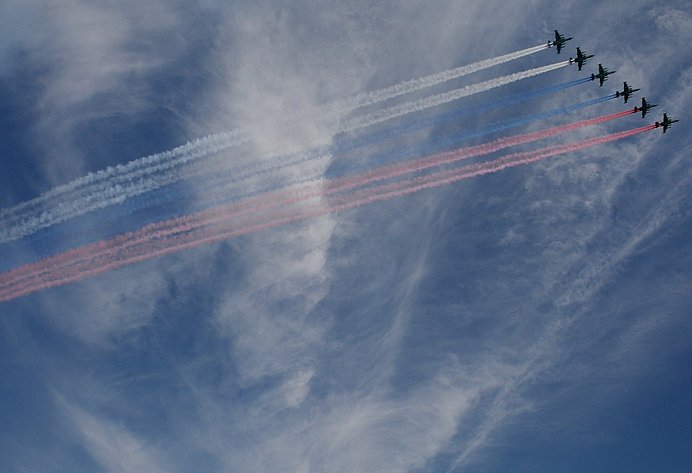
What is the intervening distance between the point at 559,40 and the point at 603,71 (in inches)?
386

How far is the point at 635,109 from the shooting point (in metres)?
99.4

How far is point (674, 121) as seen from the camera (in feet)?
326

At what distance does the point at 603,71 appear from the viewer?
341 ft

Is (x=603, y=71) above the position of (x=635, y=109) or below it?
above

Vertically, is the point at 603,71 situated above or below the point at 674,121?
above

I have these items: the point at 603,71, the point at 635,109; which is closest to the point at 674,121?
the point at 635,109

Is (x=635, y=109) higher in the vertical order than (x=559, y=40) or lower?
lower

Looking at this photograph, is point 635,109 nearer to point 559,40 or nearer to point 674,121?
point 674,121

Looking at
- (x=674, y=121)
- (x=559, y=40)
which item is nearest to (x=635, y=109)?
(x=674, y=121)

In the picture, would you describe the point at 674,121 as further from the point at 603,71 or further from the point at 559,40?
the point at 559,40

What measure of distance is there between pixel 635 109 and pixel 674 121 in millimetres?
5852

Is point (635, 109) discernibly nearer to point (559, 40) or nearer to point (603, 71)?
point (603, 71)

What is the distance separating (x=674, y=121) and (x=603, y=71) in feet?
42.0

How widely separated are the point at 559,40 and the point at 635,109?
14.8m
